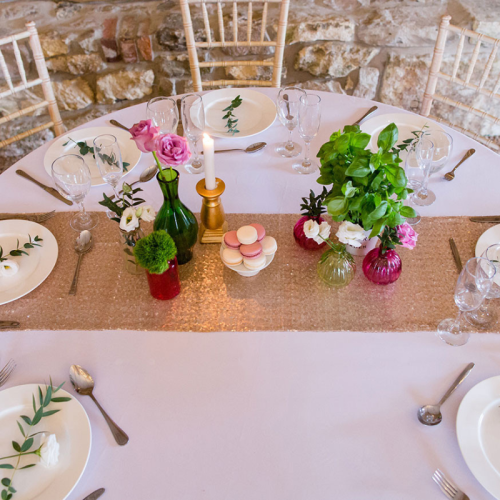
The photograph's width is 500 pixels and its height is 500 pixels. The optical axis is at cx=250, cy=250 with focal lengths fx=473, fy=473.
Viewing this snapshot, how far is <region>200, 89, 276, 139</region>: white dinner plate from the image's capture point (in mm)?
1440

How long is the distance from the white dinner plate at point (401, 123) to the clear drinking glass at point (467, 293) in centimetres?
62

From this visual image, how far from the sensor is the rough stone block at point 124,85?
84.5 inches

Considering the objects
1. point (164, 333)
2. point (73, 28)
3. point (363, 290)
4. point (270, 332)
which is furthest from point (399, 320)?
point (73, 28)

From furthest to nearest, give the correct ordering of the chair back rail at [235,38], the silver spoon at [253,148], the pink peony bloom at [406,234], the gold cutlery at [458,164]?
the chair back rail at [235,38] < the silver spoon at [253,148] < the gold cutlery at [458,164] < the pink peony bloom at [406,234]

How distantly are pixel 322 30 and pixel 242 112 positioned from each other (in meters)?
0.79

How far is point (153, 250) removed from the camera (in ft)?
2.89

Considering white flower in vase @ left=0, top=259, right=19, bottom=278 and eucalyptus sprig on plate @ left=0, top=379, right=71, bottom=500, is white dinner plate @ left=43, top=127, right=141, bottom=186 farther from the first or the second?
eucalyptus sprig on plate @ left=0, top=379, right=71, bottom=500

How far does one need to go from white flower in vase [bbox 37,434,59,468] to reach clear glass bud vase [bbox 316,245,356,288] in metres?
0.60

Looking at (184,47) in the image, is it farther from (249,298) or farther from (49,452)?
(49,452)

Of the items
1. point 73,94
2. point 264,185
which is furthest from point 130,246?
point 73,94

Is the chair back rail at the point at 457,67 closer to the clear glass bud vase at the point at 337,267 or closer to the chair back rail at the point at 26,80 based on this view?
the clear glass bud vase at the point at 337,267

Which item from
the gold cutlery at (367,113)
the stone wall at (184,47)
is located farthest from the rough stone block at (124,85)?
the gold cutlery at (367,113)

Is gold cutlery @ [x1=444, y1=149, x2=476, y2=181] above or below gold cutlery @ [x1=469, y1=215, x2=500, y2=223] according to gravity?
above

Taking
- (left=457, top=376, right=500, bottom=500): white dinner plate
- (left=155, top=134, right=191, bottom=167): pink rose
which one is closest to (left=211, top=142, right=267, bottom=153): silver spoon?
(left=155, top=134, right=191, bottom=167): pink rose
